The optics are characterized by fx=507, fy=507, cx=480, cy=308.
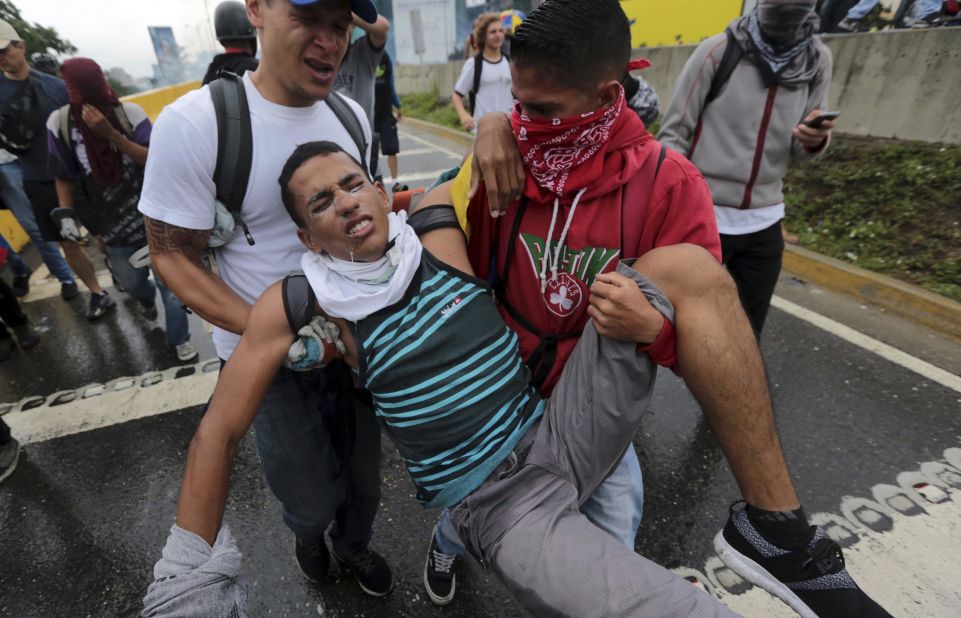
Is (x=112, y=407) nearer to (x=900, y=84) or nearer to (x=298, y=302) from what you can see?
(x=298, y=302)

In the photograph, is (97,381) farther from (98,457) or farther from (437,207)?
(437,207)

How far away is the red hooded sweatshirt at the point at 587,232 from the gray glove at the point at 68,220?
3.27m

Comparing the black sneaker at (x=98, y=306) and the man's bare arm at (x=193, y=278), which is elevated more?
the man's bare arm at (x=193, y=278)

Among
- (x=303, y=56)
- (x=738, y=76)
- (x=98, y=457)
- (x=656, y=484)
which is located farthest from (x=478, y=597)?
(x=738, y=76)

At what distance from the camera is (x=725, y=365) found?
1.21 metres

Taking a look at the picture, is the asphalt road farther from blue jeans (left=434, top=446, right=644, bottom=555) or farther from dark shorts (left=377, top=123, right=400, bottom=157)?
dark shorts (left=377, top=123, right=400, bottom=157)

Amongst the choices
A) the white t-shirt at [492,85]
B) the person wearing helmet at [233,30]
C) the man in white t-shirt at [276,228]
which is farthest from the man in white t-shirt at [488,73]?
the man in white t-shirt at [276,228]

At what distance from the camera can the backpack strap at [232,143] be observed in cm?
146

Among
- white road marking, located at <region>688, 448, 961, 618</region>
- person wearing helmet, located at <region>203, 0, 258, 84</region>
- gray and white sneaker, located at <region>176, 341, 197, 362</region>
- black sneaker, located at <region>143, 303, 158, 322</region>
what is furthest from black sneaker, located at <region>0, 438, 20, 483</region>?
white road marking, located at <region>688, 448, 961, 618</region>

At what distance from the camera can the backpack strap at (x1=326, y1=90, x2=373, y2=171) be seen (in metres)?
1.75

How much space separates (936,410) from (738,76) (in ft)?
6.97

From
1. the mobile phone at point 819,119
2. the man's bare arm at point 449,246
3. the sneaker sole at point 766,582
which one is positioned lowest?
the sneaker sole at point 766,582

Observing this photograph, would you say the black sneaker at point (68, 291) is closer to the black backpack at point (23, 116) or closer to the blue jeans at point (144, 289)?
the black backpack at point (23, 116)

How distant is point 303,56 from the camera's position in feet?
4.92
